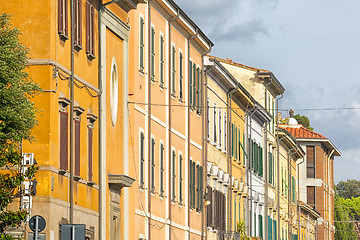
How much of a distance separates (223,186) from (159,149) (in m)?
14.6

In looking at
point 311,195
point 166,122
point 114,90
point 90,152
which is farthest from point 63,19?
point 311,195

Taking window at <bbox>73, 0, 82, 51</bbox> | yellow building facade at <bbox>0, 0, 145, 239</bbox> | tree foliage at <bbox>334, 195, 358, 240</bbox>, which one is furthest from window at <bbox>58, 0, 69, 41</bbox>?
tree foliage at <bbox>334, 195, 358, 240</bbox>

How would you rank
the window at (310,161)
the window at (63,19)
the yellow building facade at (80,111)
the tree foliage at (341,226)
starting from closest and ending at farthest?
the yellow building facade at (80,111), the window at (63,19), the window at (310,161), the tree foliage at (341,226)

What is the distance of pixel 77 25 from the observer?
29.7 meters

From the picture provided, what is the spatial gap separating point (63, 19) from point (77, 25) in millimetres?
1607

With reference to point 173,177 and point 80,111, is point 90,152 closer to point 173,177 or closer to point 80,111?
point 80,111

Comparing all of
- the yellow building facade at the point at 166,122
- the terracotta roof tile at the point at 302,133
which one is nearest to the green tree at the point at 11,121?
the yellow building facade at the point at 166,122

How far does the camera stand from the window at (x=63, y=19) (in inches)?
1097

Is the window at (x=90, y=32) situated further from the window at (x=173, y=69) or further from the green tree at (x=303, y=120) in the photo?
the green tree at (x=303, y=120)

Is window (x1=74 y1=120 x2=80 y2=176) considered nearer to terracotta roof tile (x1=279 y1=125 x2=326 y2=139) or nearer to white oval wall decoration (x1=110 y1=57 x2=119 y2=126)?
white oval wall decoration (x1=110 y1=57 x2=119 y2=126)

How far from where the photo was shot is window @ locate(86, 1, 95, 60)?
3095 cm

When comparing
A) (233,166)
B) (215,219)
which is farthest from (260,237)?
(215,219)

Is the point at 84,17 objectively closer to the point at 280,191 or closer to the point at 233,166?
the point at 233,166

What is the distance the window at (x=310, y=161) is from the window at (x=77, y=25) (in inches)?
2831
